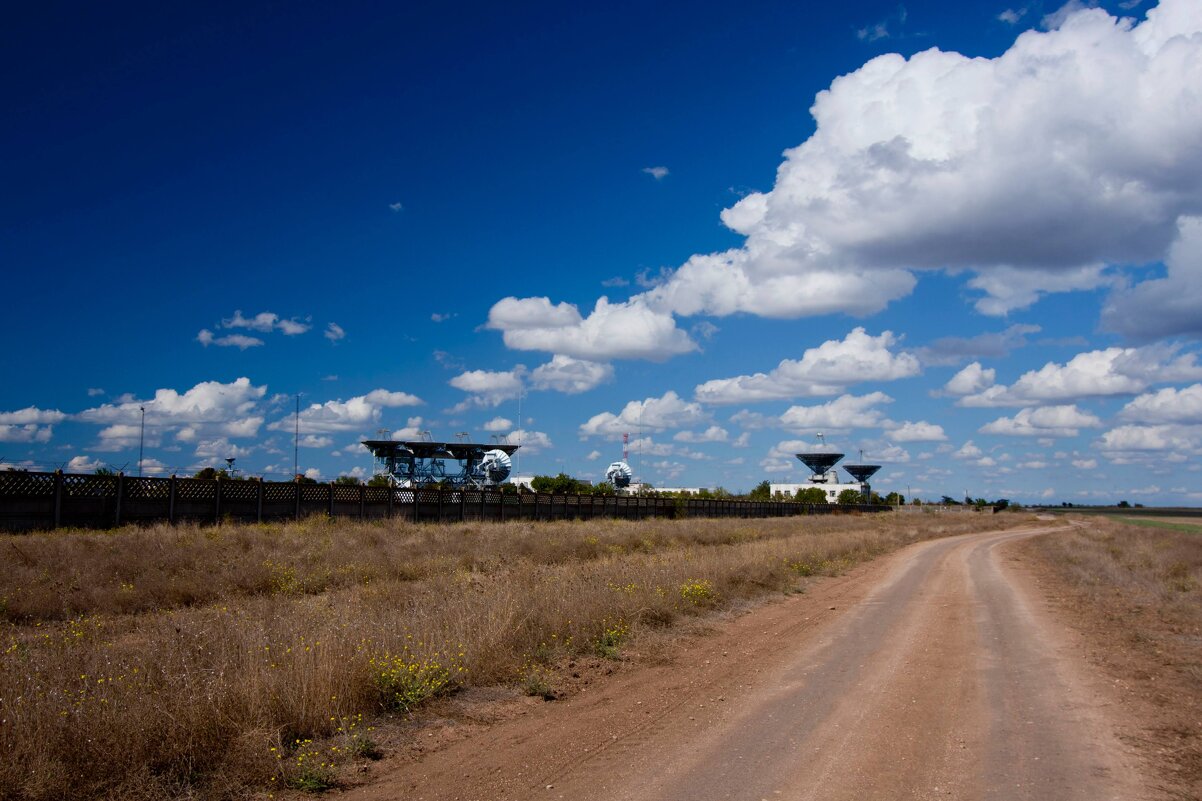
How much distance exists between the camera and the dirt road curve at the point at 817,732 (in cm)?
640

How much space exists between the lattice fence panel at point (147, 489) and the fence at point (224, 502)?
1.1 inches

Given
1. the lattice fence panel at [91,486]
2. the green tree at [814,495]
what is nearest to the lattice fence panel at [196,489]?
the lattice fence panel at [91,486]

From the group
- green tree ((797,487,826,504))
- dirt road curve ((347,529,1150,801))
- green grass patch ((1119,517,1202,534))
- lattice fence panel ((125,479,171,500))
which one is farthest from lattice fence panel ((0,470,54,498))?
green tree ((797,487,826,504))

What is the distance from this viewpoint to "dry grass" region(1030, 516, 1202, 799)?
25.0 ft

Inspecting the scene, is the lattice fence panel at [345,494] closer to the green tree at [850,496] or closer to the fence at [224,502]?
the fence at [224,502]

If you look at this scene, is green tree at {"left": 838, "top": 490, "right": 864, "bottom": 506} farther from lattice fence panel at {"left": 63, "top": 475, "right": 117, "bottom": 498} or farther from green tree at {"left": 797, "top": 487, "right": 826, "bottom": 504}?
lattice fence panel at {"left": 63, "top": 475, "right": 117, "bottom": 498}

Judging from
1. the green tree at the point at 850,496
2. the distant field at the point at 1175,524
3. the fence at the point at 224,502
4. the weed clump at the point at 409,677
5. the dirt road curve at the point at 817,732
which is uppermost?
the fence at the point at 224,502

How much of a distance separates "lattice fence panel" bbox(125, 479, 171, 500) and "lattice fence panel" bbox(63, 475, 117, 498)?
488 mm

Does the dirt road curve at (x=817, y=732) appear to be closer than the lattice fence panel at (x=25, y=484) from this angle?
Yes

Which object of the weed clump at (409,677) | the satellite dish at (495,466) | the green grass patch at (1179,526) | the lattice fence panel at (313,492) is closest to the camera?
the weed clump at (409,677)

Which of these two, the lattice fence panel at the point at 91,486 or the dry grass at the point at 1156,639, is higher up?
the lattice fence panel at the point at 91,486

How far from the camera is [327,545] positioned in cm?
2289

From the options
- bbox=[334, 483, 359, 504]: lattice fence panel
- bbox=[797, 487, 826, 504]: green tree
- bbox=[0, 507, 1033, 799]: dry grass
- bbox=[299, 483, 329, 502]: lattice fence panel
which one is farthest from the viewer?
bbox=[797, 487, 826, 504]: green tree

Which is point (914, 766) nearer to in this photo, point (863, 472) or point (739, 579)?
point (739, 579)
